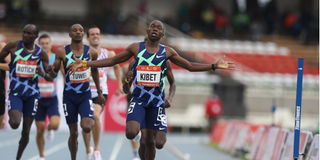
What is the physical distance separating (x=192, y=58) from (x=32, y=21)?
9.80 metres

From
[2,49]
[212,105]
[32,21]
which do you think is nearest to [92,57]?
[2,49]

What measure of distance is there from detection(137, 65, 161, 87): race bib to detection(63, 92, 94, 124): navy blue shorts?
137 cm

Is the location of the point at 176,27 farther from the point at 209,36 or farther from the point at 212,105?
the point at 212,105

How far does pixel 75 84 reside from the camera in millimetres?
9227

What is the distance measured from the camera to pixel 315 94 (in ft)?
87.4

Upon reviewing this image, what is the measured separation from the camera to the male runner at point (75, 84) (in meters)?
9.15

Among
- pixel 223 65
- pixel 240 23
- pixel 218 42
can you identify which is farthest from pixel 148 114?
pixel 240 23

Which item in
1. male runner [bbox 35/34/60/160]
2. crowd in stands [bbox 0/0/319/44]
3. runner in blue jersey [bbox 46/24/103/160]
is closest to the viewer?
runner in blue jersey [bbox 46/24/103/160]

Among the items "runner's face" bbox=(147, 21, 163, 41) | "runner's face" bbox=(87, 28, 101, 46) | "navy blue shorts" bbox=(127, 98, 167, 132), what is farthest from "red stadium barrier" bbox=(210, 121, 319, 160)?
"runner's face" bbox=(87, 28, 101, 46)

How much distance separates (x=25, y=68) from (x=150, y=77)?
240cm

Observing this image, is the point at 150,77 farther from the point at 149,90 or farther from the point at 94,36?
the point at 94,36

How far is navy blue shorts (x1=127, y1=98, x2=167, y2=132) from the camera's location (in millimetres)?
8219

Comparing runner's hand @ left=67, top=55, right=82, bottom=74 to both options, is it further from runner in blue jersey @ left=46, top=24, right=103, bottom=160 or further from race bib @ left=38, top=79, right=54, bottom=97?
race bib @ left=38, top=79, right=54, bottom=97

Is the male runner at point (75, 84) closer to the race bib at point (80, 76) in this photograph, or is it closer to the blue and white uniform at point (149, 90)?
the race bib at point (80, 76)
